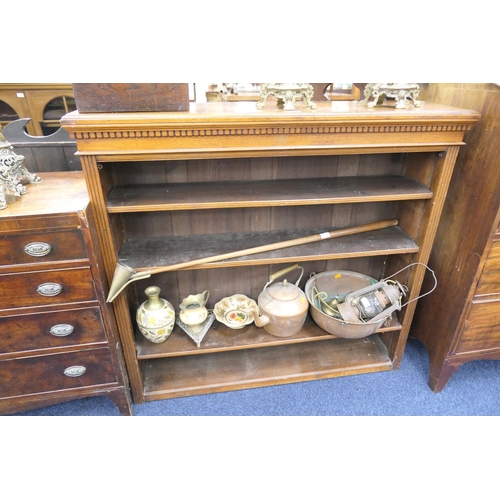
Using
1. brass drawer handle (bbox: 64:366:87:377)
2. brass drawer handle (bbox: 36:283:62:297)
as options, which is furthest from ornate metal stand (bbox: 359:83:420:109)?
brass drawer handle (bbox: 64:366:87:377)

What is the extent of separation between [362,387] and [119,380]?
110 centimetres

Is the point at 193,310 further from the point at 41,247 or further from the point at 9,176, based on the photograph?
the point at 9,176

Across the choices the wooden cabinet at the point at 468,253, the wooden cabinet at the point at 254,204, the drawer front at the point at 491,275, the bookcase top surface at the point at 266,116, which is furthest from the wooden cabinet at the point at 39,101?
the drawer front at the point at 491,275

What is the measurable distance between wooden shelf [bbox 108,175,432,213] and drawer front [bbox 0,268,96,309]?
0.25 metres

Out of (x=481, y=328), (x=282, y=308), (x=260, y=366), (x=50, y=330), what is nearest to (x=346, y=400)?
(x=260, y=366)

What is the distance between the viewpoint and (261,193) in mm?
1282

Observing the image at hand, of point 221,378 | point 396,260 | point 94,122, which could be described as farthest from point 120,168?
point 396,260

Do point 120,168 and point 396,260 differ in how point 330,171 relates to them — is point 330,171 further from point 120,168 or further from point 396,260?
point 120,168

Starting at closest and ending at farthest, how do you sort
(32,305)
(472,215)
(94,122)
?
(94,122) → (32,305) → (472,215)

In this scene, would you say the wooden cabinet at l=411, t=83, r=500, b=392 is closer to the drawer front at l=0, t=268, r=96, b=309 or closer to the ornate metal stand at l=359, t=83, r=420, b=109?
the ornate metal stand at l=359, t=83, r=420, b=109

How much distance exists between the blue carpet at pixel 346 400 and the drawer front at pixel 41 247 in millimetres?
810

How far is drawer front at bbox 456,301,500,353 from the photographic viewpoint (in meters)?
1.38

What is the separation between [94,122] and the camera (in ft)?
3.24

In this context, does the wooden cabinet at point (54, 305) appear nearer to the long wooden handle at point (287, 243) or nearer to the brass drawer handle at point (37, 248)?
the brass drawer handle at point (37, 248)
